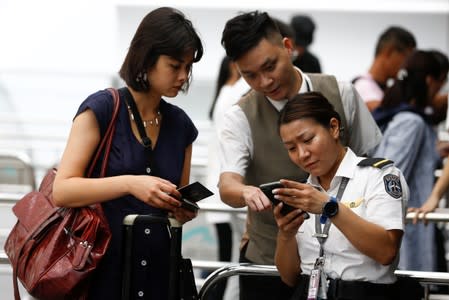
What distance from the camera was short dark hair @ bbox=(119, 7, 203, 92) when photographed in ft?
10.9

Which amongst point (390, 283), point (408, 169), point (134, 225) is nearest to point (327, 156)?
point (390, 283)

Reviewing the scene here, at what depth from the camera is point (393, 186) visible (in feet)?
10.7

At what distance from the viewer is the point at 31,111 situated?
9.59 metres

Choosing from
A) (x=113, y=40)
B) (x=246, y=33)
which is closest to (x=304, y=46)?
(x=246, y=33)

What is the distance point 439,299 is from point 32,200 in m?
1.68

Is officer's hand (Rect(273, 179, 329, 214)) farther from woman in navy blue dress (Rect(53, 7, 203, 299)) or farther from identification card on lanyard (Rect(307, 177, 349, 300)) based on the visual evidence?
woman in navy blue dress (Rect(53, 7, 203, 299))

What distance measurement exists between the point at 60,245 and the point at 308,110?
93 cm

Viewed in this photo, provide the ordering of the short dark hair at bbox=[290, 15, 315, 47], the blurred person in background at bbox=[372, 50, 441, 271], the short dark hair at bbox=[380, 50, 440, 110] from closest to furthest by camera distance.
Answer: the blurred person in background at bbox=[372, 50, 441, 271], the short dark hair at bbox=[380, 50, 440, 110], the short dark hair at bbox=[290, 15, 315, 47]

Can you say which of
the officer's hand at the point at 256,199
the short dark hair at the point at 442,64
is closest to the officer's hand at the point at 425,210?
the officer's hand at the point at 256,199

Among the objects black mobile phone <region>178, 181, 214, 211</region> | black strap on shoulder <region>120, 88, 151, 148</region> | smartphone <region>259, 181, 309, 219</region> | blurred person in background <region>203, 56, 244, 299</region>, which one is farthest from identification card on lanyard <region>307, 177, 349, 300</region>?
blurred person in background <region>203, 56, 244, 299</region>

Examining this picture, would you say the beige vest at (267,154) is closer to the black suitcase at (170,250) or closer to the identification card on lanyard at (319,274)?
the identification card on lanyard at (319,274)

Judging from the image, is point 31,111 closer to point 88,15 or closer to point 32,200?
point 88,15

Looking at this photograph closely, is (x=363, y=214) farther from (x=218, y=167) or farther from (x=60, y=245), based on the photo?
(x=218, y=167)

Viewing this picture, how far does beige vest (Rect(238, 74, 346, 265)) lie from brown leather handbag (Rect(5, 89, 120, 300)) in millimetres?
722
